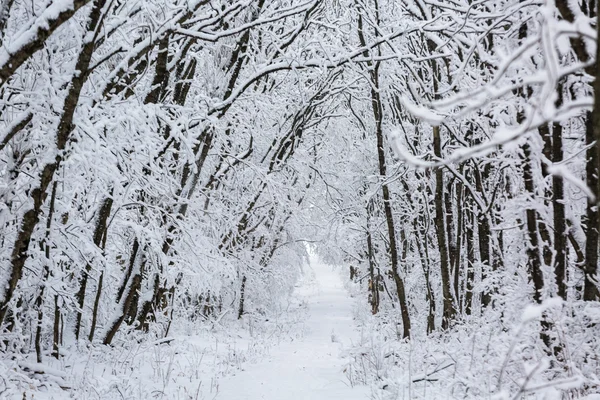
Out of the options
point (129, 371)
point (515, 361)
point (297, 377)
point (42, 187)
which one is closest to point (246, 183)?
point (297, 377)

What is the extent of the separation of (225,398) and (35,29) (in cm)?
460

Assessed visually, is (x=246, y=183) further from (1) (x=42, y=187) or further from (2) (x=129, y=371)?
(1) (x=42, y=187)

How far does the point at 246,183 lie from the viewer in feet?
38.2

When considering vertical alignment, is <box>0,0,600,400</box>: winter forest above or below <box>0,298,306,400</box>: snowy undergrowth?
above

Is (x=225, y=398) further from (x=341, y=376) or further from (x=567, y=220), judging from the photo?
(x=567, y=220)

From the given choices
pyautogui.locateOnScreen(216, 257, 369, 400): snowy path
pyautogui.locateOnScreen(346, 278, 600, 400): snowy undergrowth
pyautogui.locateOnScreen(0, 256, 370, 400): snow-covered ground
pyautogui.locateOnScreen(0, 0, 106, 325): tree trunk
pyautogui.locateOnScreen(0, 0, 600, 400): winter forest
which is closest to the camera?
pyautogui.locateOnScreen(346, 278, 600, 400): snowy undergrowth

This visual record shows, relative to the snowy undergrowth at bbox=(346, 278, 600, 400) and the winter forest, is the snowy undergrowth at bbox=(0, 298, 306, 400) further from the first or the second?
the snowy undergrowth at bbox=(346, 278, 600, 400)

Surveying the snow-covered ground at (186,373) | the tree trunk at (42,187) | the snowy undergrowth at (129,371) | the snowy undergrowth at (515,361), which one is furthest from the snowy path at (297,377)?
the tree trunk at (42,187)

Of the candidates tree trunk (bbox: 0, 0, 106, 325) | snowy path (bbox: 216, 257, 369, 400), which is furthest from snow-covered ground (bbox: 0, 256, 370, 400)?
tree trunk (bbox: 0, 0, 106, 325)

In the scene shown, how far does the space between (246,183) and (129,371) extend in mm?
6124

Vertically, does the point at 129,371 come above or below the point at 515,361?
below

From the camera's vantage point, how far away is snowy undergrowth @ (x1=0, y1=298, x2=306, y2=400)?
4656 mm

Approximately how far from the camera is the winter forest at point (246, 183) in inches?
127

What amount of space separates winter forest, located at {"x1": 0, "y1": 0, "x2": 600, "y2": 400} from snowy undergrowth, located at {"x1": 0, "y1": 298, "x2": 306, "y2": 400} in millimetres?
38
